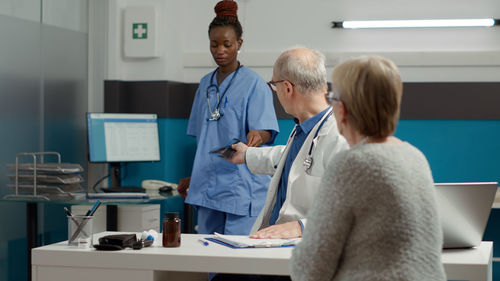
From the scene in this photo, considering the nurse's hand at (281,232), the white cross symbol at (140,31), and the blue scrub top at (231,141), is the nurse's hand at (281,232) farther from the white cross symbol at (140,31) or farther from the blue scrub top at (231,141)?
the white cross symbol at (140,31)

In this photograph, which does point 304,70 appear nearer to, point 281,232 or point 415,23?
point 281,232

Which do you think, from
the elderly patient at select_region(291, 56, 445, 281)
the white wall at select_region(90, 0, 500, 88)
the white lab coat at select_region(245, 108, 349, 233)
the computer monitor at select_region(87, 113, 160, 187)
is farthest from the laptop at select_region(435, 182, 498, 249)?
the computer monitor at select_region(87, 113, 160, 187)

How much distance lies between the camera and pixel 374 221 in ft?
4.24

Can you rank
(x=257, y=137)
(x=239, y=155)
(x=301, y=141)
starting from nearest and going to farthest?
(x=301, y=141) → (x=239, y=155) → (x=257, y=137)

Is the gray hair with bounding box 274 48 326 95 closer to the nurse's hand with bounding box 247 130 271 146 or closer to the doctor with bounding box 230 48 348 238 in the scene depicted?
the doctor with bounding box 230 48 348 238

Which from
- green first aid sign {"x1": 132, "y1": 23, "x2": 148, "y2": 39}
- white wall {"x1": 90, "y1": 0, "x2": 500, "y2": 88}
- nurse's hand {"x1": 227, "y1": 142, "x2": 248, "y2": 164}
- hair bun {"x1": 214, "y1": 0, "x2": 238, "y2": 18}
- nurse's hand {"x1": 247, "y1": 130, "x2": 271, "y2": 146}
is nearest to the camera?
nurse's hand {"x1": 227, "y1": 142, "x2": 248, "y2": 164}

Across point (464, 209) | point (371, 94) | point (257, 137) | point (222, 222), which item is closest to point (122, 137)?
point (222, 222)

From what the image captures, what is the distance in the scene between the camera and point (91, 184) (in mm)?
4375

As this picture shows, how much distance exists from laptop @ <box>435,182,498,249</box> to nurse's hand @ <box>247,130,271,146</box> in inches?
49.9

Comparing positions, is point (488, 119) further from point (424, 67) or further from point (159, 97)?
point (159, 97)

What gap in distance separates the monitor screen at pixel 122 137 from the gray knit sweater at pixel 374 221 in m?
2.82

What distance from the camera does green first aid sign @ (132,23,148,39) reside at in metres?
4.27

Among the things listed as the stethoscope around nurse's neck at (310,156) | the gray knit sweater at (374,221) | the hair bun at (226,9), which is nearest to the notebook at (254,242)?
the stethoscope around nurse's neck at (310,156)

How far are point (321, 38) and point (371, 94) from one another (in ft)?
9.94
